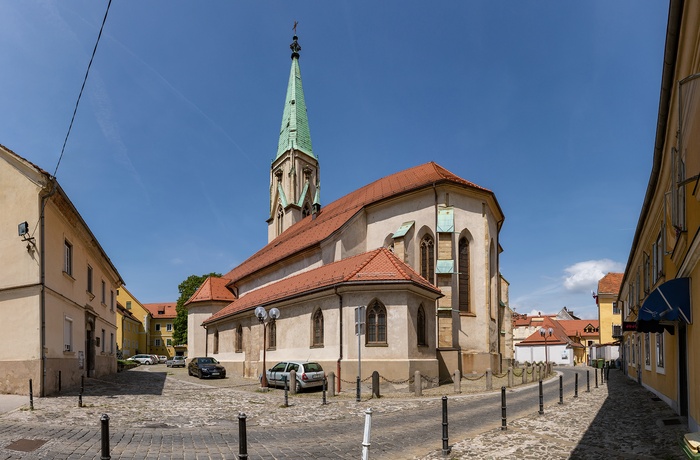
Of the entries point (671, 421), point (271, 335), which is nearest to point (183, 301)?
point (271, 335)

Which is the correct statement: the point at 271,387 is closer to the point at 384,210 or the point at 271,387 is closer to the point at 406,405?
the point at 406,405

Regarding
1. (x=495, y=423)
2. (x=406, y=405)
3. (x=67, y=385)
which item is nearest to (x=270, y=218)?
(x=67, y=385)

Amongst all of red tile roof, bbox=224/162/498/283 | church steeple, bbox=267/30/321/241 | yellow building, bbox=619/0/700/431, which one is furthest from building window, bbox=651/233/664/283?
church steeple, bbox=267/30/321/241

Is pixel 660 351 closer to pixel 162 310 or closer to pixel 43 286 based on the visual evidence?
pixel 43 286

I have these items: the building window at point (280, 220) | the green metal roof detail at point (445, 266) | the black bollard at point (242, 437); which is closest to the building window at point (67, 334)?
the black bollard at point (242, 437)

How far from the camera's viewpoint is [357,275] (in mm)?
22312

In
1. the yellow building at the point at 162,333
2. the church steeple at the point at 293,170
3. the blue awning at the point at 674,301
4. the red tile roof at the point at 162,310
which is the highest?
the church steeple at the point at 293,170

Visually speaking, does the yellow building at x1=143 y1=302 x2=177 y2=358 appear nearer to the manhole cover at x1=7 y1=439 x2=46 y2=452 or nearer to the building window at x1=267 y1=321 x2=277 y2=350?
the building window at x1=267 y1=321 x2=277 y2=350

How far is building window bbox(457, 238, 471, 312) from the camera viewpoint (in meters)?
29.1

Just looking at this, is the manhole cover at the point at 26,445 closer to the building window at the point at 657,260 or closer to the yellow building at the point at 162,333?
the building window at the point at 657,260

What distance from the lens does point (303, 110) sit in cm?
5591

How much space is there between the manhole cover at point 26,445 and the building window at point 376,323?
14.2 meters

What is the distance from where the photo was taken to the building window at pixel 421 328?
74.5 ft

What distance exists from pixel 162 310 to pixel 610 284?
2757 inches
